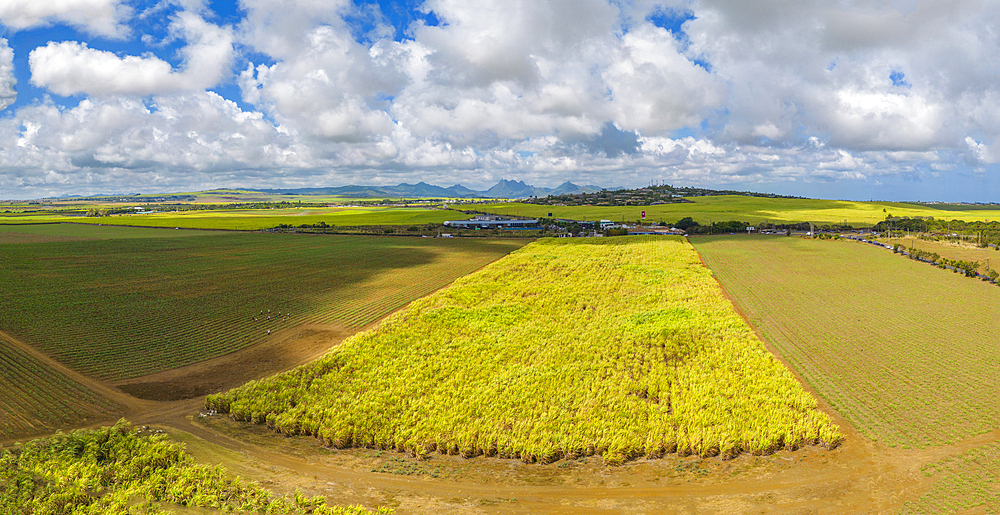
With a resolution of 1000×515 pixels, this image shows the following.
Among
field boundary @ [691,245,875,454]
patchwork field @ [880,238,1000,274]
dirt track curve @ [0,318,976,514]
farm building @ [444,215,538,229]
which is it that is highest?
farm building @ [444,215,538,229]

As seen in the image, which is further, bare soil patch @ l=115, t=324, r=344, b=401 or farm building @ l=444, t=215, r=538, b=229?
farm building @ l=444, t=215, r=538, b=229

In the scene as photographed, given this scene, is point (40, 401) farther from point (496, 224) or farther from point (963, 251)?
point (496, 224)

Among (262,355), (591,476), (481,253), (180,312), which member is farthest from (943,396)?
(481,253)

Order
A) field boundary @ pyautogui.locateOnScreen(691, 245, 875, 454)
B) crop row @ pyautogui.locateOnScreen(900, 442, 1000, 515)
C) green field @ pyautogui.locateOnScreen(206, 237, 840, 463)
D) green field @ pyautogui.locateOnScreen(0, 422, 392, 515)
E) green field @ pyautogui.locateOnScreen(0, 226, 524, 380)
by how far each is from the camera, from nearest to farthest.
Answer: green field @ pyautogui.locateOnScreen(0, 422, 392, 515) < crop row @ pyautogui.locateOnScreen(900, 442, 1000, 515) < green field @ pyautogui.locateOnScreen(206, 237, 840, 463) < field boundary @ pyautogui.locateOnScreen(691, 245, 875, 454) < green field @ pyautogui.locateOnScreen(0, 226, 524, 380)

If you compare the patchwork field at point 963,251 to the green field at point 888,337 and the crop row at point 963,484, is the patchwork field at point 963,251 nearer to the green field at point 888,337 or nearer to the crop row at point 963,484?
the green field at point 888,337

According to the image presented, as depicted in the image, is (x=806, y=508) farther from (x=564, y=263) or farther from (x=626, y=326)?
(x=564, y=263)

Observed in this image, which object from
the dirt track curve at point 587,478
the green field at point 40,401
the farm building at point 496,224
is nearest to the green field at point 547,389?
the dirt track curve at point 587,478

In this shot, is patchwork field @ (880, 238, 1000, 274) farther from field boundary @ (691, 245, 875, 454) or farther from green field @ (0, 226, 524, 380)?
green field @ (0, 226, 524, 380)

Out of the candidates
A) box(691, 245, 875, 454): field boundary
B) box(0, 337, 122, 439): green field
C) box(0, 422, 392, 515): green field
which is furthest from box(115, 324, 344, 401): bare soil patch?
box(691, 245, 875, 454): field boundary
